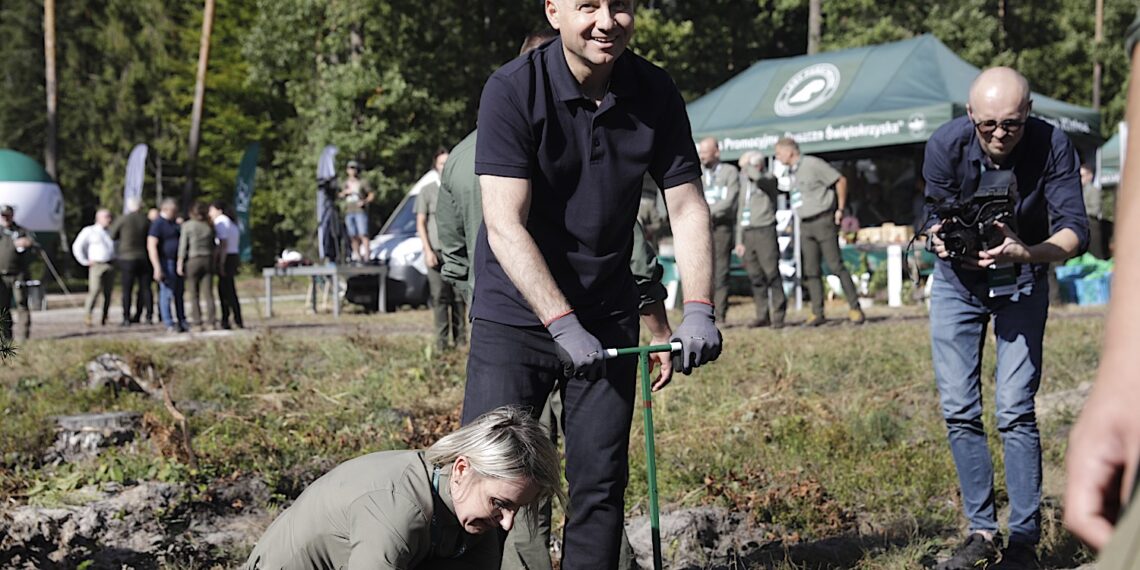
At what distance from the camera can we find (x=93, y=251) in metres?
17.8

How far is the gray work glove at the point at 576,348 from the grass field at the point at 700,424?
1.99 meters

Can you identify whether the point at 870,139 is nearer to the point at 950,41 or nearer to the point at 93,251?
the point at 93,251

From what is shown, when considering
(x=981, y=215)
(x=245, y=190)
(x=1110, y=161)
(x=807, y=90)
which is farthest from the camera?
(x=245, y=190)

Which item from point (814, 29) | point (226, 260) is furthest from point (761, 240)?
point (814, 29)

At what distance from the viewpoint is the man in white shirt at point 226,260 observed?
1574 cm

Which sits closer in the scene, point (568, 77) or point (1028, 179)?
point (568, 77)

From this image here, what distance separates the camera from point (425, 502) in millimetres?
3504

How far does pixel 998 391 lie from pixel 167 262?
1302 cm

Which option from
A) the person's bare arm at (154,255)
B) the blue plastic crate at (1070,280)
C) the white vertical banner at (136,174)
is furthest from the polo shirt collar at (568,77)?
the white vertical banner at (136,174)

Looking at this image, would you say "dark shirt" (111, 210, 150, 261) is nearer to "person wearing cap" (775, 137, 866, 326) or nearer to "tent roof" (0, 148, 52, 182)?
"person wearing cap" (775, 137, 866, 326)

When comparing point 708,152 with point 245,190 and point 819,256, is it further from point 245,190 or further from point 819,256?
point 245,190

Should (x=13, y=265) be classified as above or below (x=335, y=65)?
below

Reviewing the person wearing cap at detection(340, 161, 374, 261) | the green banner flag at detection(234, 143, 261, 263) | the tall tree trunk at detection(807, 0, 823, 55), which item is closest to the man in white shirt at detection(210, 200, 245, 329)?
the person wearing cap at detection(340, 161, 374, 261)

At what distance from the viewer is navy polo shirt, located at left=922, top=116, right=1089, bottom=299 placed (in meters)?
4.96
